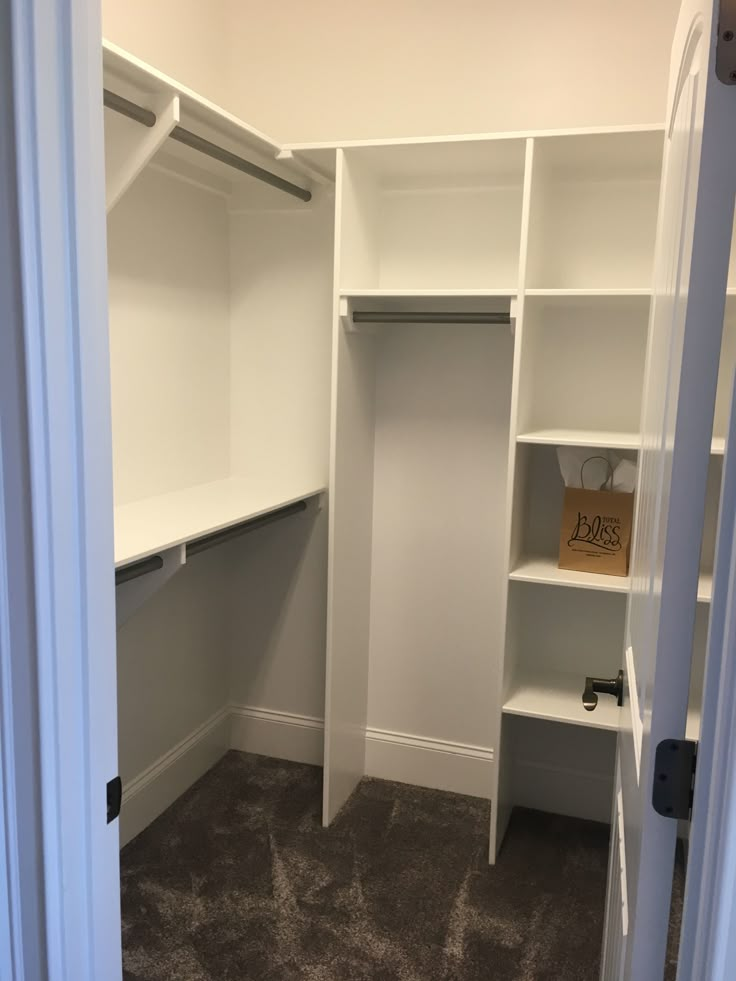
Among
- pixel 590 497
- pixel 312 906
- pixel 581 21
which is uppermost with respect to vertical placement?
pixel 581 21

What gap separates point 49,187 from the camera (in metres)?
0.86

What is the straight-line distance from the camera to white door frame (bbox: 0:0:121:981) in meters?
0.85

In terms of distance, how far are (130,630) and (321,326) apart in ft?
3.93

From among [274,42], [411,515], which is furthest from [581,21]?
[411,515]

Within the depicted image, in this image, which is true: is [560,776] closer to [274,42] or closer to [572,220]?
[572,220]

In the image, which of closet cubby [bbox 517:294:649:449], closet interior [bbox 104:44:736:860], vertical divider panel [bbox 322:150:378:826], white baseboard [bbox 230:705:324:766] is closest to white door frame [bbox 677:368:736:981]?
closet interior [bbox 104:44:736:860]

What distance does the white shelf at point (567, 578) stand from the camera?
2336 mm

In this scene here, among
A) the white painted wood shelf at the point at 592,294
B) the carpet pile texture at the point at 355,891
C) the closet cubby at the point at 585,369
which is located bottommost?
the carpet pile texture at the point at 355,891

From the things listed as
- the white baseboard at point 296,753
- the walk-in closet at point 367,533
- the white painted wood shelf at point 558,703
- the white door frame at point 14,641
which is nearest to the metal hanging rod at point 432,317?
the walk-in closet at point 367,533

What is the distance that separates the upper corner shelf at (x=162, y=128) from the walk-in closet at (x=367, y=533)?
2 centimetres

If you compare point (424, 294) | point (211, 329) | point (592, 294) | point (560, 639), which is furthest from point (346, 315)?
point (560, 639)

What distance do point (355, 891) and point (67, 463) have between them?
1.88 m

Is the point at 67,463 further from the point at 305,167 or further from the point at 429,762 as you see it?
the point at 429,762

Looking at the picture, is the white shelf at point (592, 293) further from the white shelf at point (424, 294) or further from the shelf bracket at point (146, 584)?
the shelf bracket at point (146, 584)
